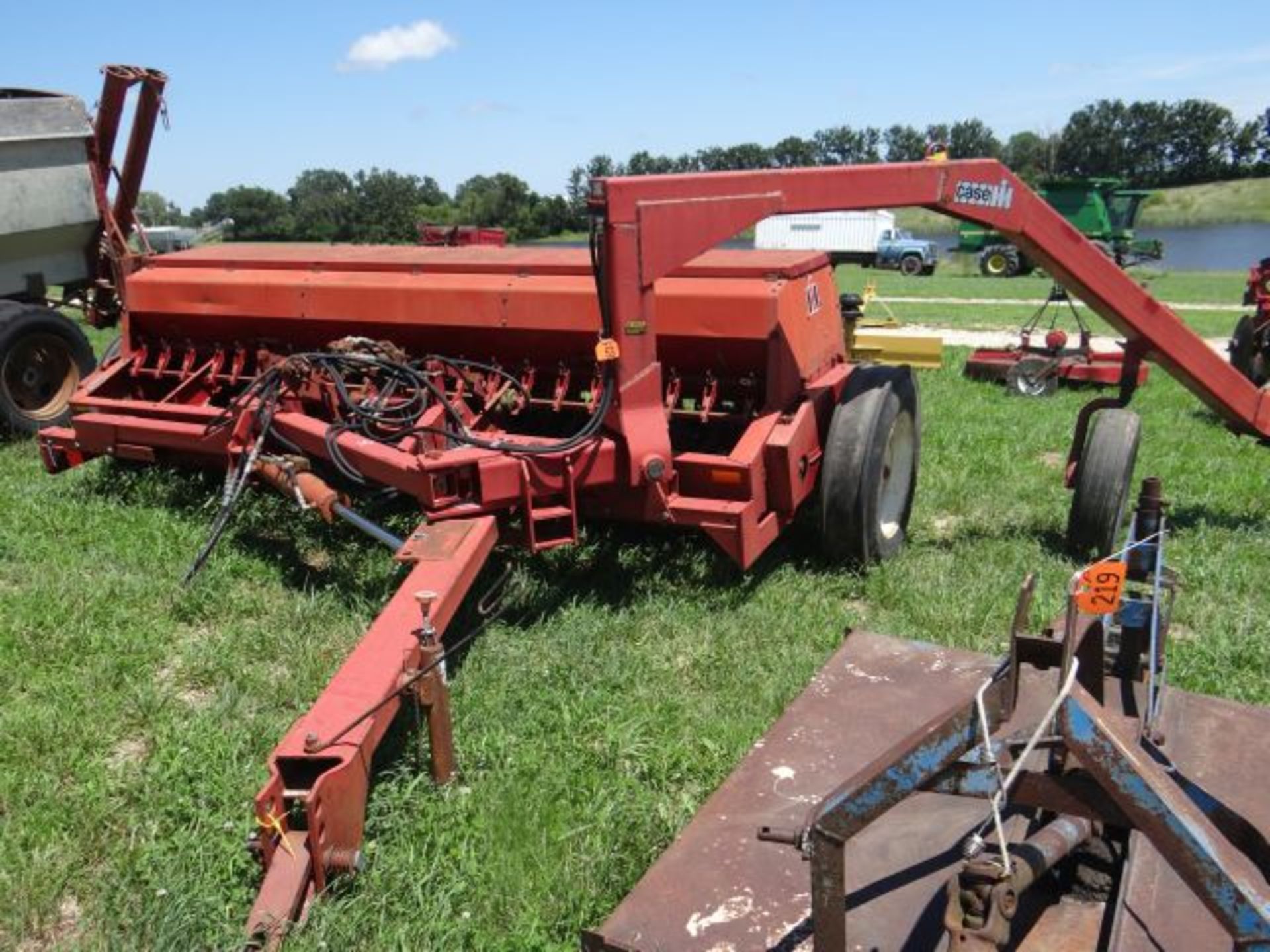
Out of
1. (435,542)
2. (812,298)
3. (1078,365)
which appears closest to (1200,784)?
(435,542)

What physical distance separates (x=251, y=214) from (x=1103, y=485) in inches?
2616

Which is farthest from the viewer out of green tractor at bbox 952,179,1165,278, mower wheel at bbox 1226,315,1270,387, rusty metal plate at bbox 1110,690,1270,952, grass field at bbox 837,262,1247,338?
green tractor at bbox 952,179,1165,278

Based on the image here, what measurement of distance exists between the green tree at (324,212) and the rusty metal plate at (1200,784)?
39.7m

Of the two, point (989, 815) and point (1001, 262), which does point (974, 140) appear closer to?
point (1001, 262)

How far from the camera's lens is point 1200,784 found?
274 cm

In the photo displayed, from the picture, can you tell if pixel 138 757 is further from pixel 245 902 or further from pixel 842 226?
pixel 842 226

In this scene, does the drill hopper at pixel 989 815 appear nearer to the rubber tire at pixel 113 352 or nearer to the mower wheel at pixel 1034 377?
the rubber tire at pixel 113 352

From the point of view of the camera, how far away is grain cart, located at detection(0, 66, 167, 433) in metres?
7.71

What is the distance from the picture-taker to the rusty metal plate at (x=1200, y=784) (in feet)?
7.22

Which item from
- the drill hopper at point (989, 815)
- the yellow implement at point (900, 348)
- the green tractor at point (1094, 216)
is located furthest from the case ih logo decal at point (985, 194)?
→ the green tractor at point (1094, 216)

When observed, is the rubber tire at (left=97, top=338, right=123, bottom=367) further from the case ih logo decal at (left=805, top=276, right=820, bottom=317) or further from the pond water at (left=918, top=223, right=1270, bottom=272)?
the pond water at (left=918, top=223, right=1270, bottom=272)

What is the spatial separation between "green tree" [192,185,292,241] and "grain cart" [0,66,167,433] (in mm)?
41381

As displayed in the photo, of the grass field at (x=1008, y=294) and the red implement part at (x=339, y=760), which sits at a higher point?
the red implement part at (x=339, y=760)

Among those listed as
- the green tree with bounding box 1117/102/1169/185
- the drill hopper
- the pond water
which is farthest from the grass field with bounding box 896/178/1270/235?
the drill hopper
